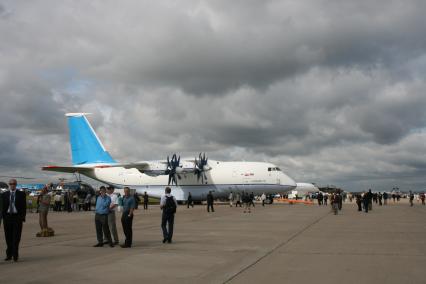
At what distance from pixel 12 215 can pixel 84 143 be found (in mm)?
40413

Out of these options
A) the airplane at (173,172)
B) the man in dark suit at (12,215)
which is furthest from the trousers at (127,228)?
the airplane at (173,172)

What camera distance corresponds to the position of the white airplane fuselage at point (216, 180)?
42.2 m

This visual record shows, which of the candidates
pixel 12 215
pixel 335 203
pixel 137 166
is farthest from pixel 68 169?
pixel 12 215

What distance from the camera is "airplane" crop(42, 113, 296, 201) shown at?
42438 millimetres

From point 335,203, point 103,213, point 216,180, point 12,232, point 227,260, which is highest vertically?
point 216,180

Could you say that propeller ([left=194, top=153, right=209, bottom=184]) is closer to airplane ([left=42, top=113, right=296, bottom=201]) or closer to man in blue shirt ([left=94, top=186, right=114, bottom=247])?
airplane ([left=42, top=113, right=296, bottom=201])

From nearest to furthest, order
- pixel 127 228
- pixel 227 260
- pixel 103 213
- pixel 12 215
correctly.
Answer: pixel 227 260 < pixel 12 215 < pixel 127 228 < pixel 103 213

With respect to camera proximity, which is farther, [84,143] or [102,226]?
[84,143]

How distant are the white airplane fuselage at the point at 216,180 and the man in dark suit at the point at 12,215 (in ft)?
112

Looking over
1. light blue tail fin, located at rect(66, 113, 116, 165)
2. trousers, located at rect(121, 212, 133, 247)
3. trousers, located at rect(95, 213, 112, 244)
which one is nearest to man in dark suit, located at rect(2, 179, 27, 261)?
trousers, located at rect(95, 213, 112, 244)

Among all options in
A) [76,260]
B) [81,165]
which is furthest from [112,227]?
[81,165]

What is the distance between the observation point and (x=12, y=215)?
30.2 feet

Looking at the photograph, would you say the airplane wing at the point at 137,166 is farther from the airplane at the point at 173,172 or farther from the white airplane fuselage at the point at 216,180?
the white airplane fuselage at the point at 216,180

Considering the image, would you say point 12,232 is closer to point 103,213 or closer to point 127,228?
point 103,213
